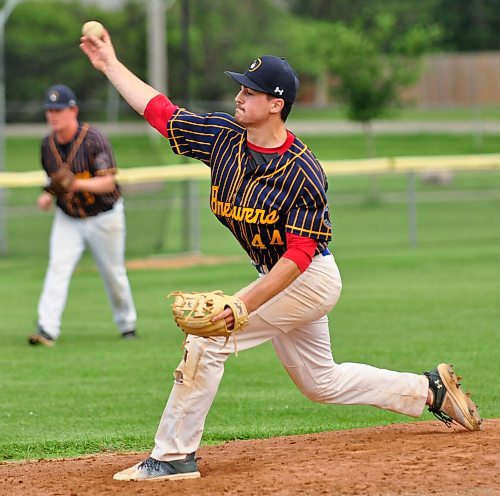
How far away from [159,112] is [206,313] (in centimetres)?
128

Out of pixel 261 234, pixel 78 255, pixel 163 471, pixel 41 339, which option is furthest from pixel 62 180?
pixel 163 471

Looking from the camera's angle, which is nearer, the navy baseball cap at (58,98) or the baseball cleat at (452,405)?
the baseball cleat at (452,405)

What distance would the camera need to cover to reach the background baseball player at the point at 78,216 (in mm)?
10945

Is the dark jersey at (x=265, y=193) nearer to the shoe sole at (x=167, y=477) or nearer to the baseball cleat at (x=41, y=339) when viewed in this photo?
the shoe sole at (x=167, y=477)

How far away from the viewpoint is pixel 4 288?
15766 millimetres

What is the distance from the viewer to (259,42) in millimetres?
48062

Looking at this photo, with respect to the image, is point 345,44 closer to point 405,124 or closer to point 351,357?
point 405,124

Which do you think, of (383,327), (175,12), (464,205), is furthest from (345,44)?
(383,327)

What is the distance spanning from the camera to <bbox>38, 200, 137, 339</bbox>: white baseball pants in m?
11.1

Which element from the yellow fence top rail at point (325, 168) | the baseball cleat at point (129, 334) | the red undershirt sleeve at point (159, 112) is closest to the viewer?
the red undershirt sleeve at point (159, 112)

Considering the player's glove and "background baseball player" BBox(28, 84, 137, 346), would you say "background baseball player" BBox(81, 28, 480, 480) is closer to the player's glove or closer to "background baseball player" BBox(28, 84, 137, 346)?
the player's glove

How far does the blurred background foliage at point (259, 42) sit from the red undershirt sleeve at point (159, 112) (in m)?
24.4

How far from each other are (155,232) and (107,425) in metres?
12.7

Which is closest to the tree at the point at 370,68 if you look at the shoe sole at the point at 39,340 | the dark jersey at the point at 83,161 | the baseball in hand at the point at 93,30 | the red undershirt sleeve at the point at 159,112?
the dark jersey at the point at 83,161
